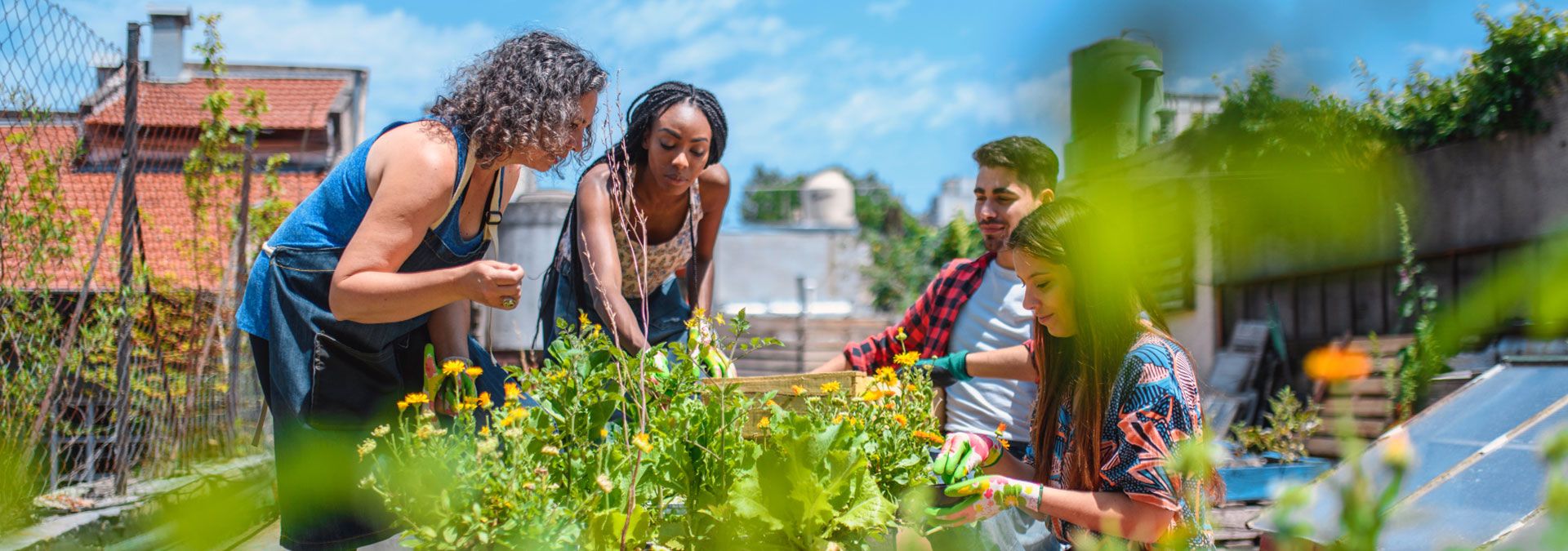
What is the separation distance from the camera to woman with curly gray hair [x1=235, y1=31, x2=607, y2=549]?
1.63 metres

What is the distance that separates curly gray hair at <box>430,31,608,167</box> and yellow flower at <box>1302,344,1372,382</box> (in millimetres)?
1470

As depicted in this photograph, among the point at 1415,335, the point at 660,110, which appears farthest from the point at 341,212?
the point at 1415,335

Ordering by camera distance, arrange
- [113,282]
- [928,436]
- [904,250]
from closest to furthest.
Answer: [928,436] → [113,282] → [904,250]

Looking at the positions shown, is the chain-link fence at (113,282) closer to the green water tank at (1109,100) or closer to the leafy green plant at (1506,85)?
the green water tank at (1109,100)

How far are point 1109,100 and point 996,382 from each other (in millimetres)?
2461

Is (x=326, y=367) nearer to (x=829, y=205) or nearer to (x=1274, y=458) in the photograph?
(x=1274, y=458)

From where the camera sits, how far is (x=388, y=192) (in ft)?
5.33

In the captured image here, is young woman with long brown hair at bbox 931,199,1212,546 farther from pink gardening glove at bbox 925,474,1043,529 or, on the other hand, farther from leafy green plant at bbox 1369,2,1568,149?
leafy green plant at bbox 1369,2,1568,149

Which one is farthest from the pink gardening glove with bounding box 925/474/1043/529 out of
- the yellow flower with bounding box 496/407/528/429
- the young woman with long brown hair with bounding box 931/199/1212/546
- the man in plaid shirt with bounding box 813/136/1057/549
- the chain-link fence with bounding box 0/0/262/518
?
the chain-link fence with bounding box 0/0/262/518

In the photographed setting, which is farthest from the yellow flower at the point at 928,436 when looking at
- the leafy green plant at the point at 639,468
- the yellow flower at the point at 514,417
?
the yellow flower at the point at 514,417

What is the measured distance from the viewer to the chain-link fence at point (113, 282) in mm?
3641

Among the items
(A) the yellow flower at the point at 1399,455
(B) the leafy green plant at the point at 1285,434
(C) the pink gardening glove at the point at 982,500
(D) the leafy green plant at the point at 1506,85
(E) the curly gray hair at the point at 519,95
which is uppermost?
(D) the leafy green plant at the point at 1506,85

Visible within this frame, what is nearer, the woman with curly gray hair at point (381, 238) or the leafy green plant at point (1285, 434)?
the woman with curly gray hair at point (381, 238)

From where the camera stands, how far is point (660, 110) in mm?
2562
